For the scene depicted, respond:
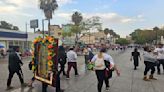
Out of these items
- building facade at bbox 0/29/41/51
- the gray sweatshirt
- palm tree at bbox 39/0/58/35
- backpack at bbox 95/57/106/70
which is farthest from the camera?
palm tree at bbox 39/0/58/35

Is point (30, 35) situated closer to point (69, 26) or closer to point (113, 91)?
point (69, 26)

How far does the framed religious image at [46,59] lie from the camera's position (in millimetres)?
8977

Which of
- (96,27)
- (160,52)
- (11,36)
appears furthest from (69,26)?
(160,52)

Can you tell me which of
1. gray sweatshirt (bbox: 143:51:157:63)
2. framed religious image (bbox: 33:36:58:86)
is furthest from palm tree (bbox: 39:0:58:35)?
framed religious image (bbox: 33:36:58:86)

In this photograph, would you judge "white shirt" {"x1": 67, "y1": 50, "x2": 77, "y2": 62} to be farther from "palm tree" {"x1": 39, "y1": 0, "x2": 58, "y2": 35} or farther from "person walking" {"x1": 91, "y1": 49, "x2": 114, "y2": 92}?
"palm tree" {"x1": 39, "y1": 0, "x2": 58, "y2": 35}

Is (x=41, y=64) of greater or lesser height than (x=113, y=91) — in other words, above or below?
above

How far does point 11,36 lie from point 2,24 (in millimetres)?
65161

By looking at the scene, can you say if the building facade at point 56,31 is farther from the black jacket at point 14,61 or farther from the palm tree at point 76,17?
the black jacket at point 14,61

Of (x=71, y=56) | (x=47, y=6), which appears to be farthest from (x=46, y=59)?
(x=47, y=6)

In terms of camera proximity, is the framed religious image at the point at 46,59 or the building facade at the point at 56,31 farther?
the building facade at the point at 56,31

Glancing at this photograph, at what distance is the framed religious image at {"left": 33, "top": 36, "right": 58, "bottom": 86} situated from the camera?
8977 mm

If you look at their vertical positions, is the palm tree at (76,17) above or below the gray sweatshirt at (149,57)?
above

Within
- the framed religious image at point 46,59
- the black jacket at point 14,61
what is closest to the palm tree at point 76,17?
the black jacket at point 14,61

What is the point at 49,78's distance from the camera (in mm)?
9195
